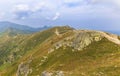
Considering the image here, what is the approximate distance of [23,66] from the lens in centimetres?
12094

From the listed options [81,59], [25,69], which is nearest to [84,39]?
[81,59]

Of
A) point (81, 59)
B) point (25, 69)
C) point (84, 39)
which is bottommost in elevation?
point (25, 69)

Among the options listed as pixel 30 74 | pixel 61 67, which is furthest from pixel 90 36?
pixel 30 74

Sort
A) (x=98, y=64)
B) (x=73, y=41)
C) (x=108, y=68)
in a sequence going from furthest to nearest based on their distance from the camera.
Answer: (x=73, y=41), (x=98, y=64), (x=108, y=68)

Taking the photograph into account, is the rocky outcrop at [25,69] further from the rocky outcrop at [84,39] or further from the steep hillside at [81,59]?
the rocky outcrop at [84,39]

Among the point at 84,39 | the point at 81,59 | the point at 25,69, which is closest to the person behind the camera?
the point at 81,59

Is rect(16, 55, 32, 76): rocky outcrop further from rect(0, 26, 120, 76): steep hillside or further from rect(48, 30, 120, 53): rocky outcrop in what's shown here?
rect(48, 30, 120, 53): rocky outcrop

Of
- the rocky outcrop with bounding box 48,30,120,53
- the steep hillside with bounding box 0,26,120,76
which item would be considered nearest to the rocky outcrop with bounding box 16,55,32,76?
the steep hillside with bounding box 0,26,120,76

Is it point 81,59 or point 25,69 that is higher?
point 81,59

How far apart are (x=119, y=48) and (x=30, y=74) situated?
3747 cm

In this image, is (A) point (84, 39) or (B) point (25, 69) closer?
(A) point (84, 39)

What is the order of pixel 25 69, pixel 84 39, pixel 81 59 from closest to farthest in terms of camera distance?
1. pixel 81 59
2. pixel 84 39
3. pixel 25 69

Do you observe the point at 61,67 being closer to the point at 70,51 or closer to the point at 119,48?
the point at 70,51

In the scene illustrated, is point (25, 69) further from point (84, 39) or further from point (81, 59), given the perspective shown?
point (81, 59)
